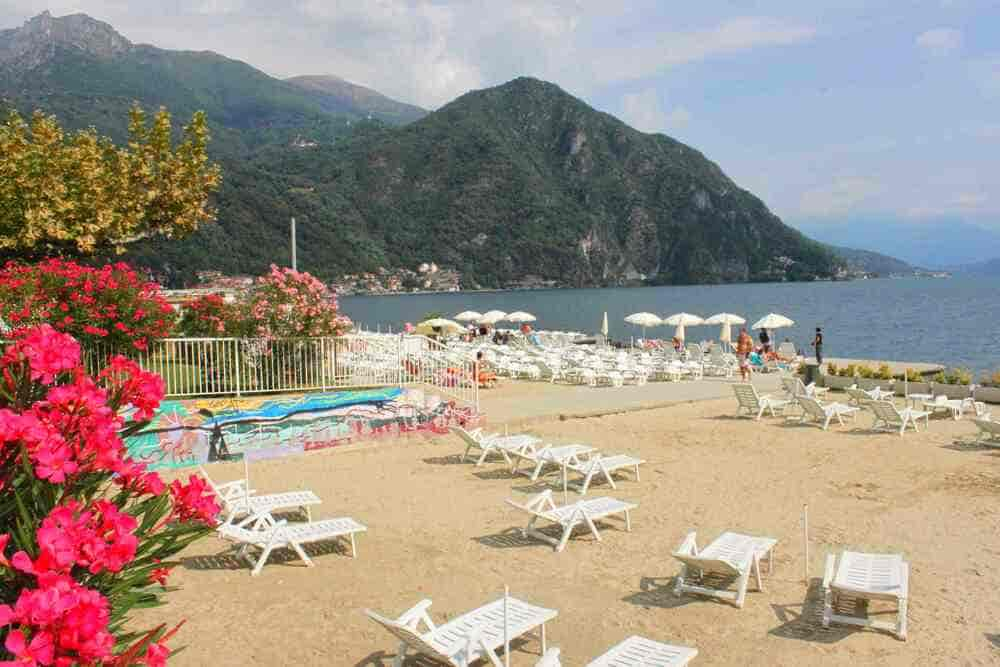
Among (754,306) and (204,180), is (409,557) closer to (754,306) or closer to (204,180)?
(204,180)

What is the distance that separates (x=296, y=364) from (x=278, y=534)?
6263 millimetres

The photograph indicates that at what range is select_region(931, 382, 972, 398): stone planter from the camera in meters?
15.9

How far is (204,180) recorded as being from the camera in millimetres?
14406

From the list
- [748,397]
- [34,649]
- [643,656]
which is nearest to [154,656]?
[34,649]

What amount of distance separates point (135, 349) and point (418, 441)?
433cm

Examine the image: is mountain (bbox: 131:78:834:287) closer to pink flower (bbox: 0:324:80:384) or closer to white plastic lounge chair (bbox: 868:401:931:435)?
white plastic lounge chair (bbox: 868:401:931:435)

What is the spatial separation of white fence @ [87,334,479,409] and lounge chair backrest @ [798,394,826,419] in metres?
5.49

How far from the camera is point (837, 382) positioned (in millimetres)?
18469

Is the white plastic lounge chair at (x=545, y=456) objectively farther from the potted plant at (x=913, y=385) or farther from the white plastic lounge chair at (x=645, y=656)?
the potted plant at (x=913, y=385)

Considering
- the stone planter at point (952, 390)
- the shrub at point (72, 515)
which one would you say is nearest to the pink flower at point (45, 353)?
the shrub at point (72, 515)

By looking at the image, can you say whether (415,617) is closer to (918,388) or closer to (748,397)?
(748,397)

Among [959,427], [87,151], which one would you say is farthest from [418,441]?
[959,427]

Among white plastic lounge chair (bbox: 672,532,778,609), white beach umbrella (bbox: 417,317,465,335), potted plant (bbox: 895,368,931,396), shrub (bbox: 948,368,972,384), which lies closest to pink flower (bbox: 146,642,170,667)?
white plastic lounge chair (bbox: 672,532,778,609)

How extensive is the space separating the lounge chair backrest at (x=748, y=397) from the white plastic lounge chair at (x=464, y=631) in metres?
10.0
